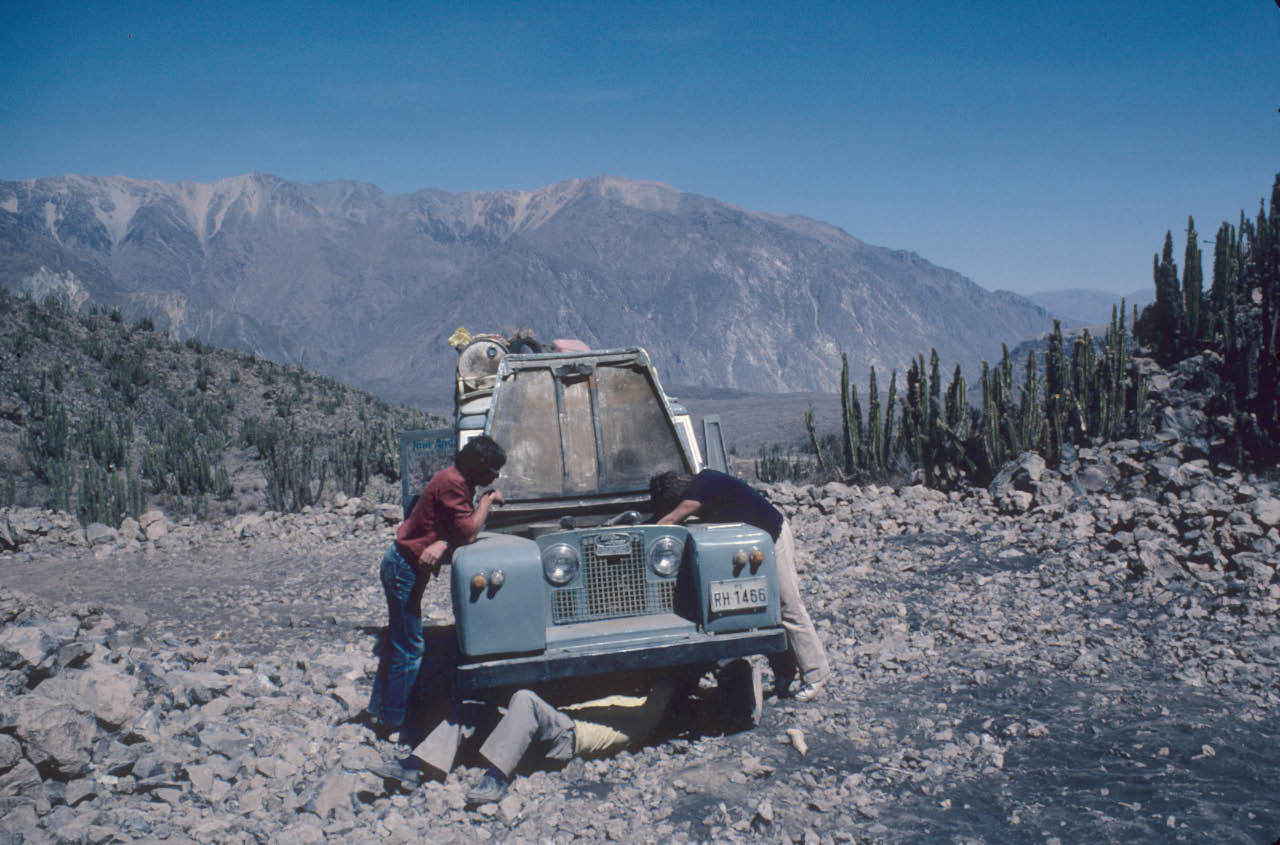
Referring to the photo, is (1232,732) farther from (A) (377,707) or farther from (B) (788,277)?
(B) (788,277)

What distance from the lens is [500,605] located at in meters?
4.97

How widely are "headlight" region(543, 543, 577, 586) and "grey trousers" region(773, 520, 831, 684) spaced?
1.30m

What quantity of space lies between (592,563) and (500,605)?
2.14 feet

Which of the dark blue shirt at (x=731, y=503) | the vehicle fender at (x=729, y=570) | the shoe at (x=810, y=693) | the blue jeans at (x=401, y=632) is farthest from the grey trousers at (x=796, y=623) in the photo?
the blue jeans at (x=401, y=632)

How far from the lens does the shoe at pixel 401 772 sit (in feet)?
16.1

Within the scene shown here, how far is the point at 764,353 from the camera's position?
12369 cm

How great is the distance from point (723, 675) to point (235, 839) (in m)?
2.64

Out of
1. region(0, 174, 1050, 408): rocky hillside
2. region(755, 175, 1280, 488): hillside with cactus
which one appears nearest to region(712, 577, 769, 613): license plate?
region(755, 175, 1280, 488): hillside with cactus

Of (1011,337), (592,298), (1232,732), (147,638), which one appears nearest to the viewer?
(1232,732)

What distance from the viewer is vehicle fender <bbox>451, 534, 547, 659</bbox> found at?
4.95 meters

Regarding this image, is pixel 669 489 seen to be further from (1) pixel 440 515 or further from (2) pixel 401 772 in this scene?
(2) pixel 401 772

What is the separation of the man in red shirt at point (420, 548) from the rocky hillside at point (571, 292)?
85.7 meters

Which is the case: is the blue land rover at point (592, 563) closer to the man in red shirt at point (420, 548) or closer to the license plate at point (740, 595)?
the license plate at point (740, 595)

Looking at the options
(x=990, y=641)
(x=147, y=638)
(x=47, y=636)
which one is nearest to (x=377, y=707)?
(x=47, y=636)
